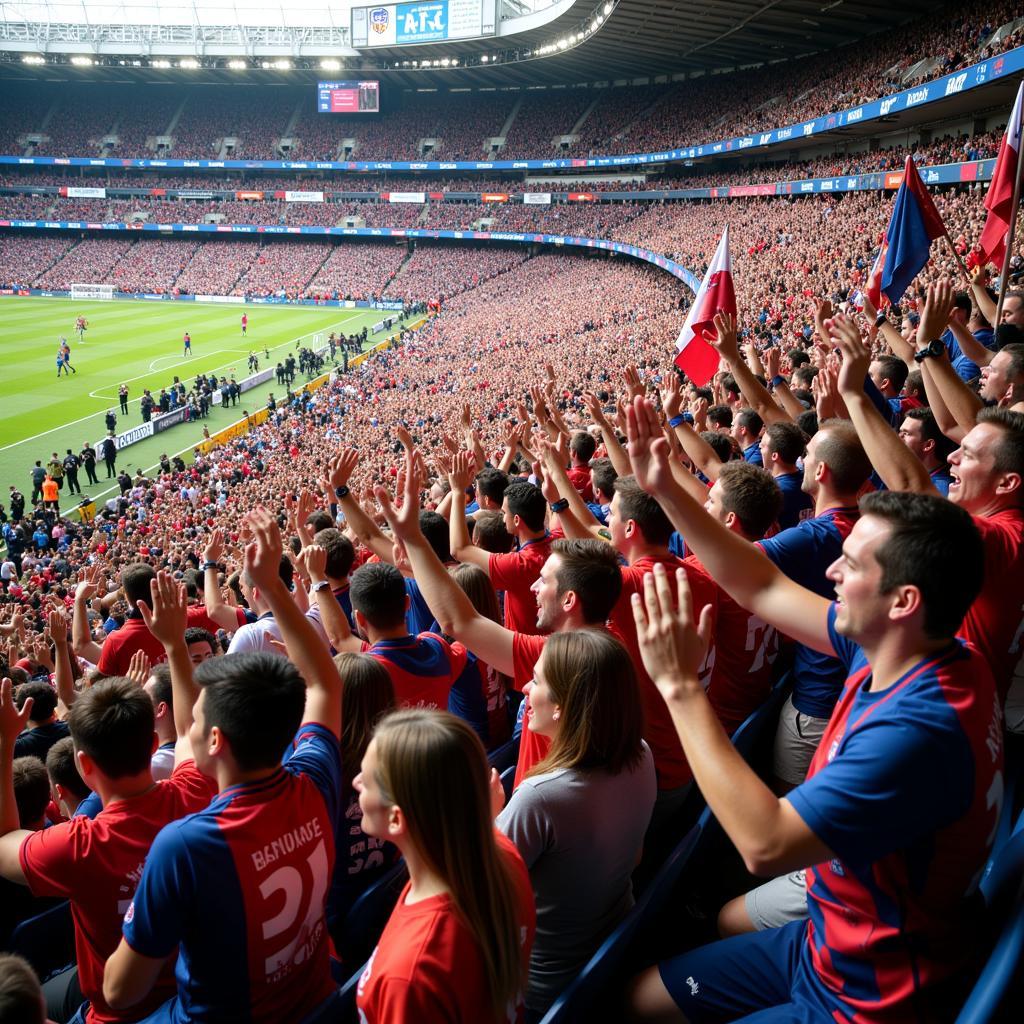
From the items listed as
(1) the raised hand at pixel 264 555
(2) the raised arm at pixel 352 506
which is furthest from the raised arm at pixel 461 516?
(1) the raised hand at pixel 264 555

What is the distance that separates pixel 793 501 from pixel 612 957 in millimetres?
3858

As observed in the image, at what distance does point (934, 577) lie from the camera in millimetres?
2193

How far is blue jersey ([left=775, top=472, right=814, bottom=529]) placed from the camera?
576 centimetres

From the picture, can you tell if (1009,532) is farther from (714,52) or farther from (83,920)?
(714,52)

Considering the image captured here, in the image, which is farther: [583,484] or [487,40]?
[487,40]

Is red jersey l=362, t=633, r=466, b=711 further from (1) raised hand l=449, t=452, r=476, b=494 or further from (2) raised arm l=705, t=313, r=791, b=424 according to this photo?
(2) raised arm l=705, t=313, r=791, b=424

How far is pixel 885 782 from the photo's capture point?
6.31 feet

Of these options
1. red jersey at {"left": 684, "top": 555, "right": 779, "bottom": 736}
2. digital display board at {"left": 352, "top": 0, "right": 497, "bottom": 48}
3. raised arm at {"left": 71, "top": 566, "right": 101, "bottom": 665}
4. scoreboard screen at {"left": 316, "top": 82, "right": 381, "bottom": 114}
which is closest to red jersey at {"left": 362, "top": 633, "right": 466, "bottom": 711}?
red jersey at {"left": 684, "top": 555, "right": 779, "bottom": 736}

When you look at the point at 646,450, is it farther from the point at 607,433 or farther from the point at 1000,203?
the point at 1000,203

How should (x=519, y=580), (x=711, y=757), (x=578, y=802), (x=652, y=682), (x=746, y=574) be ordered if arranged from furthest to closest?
(x=519, y=580) < (x=652, y=682) < (x=746, y=574) < (x=578, y=802) < (x=711, y=757)

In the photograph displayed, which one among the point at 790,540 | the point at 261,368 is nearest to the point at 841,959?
the point at 790,540

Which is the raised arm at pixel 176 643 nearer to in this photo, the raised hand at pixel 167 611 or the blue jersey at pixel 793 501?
the raised hand at pixel 167 611

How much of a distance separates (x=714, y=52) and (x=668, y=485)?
158 ft

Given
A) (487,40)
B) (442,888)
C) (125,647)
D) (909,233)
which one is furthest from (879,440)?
(487,40)
